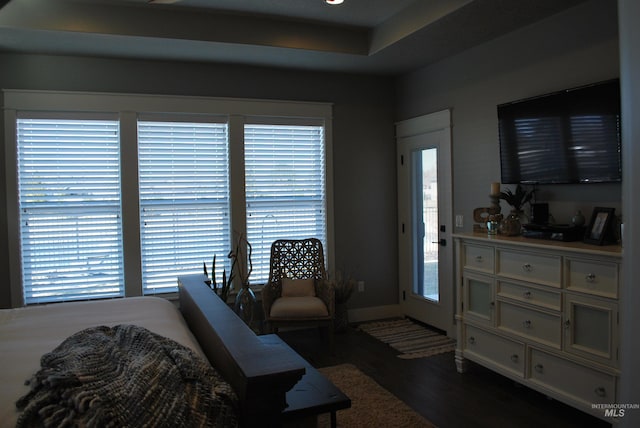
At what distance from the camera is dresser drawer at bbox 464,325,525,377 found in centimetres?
314

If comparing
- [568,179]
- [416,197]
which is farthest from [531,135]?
[416,197]

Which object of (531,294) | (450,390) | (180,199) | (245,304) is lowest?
(450,390)

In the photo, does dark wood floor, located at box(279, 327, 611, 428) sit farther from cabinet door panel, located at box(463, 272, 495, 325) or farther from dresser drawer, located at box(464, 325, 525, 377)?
cabinet door panel, located at box(463, 272, 495, 325)

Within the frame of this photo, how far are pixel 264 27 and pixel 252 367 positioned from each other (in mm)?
3159

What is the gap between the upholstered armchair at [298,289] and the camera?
403 cm

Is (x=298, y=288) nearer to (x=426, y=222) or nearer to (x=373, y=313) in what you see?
(x=373, y=313)

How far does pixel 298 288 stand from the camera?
14.3 feet

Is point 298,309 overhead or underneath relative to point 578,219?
underneath

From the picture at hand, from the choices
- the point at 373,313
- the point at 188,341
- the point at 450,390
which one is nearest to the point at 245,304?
the point at 373,313

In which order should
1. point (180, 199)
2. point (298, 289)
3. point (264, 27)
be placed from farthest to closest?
point (180, 199) < point (298, 289) < point (264, 27)

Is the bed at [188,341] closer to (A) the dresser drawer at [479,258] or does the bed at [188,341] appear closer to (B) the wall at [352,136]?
(A) the dresser drawer at [479,258]

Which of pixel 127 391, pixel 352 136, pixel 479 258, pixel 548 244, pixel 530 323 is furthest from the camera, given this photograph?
pixel 352 136

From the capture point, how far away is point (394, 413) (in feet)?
9.80

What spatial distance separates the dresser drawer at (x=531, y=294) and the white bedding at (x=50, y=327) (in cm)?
206
